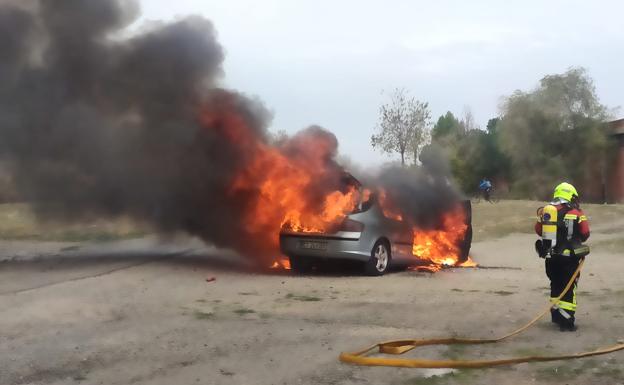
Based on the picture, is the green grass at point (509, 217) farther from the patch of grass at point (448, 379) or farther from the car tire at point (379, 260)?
the patch of grass at point (448, 379)

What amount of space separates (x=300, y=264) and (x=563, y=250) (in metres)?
5.40

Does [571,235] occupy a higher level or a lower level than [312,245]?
higher

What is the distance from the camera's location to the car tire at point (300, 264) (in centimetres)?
1116

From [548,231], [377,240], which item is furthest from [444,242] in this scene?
[548,231]

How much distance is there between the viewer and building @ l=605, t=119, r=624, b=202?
137 feet

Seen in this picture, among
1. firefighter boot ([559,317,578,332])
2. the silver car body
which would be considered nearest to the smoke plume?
the silver car body

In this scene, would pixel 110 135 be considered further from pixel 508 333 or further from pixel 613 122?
pixel 613 122

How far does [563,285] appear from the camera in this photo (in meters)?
6.80

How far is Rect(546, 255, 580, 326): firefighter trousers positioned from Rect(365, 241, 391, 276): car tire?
395 centimetres

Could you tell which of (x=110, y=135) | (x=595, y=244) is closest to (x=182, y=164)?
(x=110, y=135)

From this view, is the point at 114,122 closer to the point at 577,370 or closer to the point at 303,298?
the point at 303,298

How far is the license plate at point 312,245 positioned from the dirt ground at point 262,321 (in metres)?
0.52

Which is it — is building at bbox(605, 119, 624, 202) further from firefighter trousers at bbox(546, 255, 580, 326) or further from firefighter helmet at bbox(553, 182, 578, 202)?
firefighter trousers at bbox(546, 255, 580, 326)

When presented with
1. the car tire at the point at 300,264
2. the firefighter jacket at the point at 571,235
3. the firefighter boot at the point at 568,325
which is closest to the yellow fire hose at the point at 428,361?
the firefighter boot at the point at 568,325
